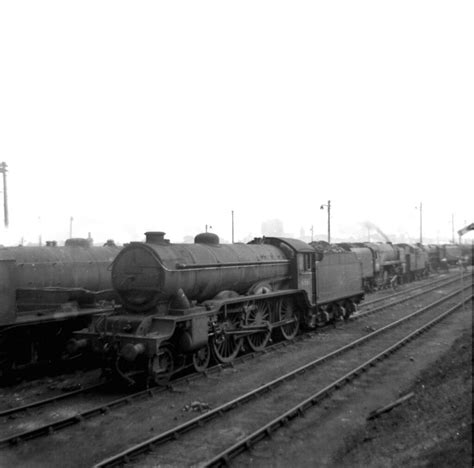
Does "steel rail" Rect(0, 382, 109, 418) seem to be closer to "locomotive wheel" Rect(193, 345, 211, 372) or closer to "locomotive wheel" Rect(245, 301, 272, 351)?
"locomotive wheel" Rect(193, 345, 211, 372)

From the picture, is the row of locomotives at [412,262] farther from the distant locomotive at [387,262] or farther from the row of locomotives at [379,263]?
the row of locomotives at [379,263]

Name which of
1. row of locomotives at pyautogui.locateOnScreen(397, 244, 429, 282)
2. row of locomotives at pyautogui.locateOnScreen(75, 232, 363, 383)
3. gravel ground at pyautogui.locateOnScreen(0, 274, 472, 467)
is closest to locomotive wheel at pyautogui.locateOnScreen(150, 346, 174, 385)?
row of locomotives at pyautogui.locateOnScreen(75, 232, 363, 383)

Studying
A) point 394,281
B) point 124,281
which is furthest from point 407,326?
point 394,281

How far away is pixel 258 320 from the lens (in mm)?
12062

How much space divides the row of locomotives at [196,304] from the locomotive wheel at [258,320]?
0.03 metres

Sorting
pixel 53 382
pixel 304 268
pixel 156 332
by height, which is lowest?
pixel 53 382

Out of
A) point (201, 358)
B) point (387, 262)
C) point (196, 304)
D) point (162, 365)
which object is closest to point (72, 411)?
point (162, 365)

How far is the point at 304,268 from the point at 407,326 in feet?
14.4

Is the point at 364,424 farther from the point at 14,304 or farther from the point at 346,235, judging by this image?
the point at 346,235

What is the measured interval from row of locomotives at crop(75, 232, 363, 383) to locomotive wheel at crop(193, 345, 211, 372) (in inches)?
0.9

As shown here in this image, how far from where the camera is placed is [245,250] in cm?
1253

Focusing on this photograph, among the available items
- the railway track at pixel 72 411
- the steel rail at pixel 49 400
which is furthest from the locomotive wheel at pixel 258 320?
the steel rail at pixel 49 400

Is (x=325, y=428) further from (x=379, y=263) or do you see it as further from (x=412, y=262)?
(x=412, y=262)

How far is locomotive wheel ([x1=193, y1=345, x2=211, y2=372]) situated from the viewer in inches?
392
